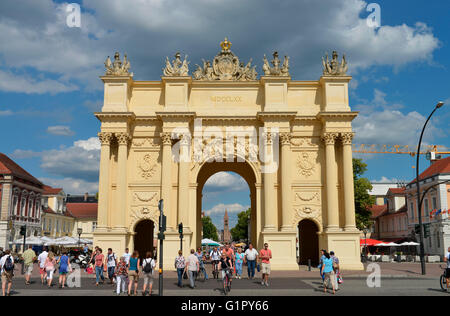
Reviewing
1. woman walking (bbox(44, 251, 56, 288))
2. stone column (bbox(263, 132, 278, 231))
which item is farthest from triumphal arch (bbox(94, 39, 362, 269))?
woman walking (bbox(44, 251, 56, 288))

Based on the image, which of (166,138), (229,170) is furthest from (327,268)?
(229,170)

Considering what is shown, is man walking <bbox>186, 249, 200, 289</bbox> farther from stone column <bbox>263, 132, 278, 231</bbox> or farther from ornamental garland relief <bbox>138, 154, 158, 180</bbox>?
ornamental garland relief <bbox>138, 154, 158, 180</bbox>

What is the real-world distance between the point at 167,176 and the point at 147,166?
2.21 meters

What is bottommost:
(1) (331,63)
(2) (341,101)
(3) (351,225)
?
(3) (351,225)

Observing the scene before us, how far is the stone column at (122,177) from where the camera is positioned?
31.0 meters

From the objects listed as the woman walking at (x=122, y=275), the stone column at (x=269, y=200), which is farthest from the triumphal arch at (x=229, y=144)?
the woman walking at (x=122, y=275)

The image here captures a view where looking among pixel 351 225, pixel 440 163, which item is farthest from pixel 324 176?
pixel 440 163

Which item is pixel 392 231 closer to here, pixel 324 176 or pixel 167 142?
pixel 324 176

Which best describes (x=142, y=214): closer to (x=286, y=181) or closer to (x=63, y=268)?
(x=286, y=181)

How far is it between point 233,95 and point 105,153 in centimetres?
1007

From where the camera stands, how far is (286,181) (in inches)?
1218
